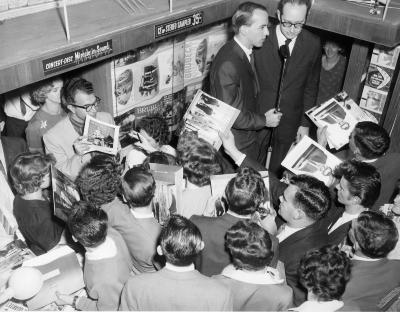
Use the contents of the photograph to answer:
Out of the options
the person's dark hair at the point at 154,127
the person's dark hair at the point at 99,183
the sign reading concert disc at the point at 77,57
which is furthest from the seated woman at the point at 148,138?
the sign reading concert disc at the point at 77,57

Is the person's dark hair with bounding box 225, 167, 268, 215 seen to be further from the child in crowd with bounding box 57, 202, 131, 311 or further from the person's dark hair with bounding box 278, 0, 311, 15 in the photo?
the person's dark hair with bounding box 278, 0, 311, 15

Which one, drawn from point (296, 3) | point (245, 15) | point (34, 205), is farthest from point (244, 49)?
point (34, 205)

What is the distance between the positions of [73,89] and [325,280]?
2269mm

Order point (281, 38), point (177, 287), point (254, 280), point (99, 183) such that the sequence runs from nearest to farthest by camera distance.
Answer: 1. point (177, 287)
2. point (254, 280)
3. point (99, 183)
4. point (281, 38)

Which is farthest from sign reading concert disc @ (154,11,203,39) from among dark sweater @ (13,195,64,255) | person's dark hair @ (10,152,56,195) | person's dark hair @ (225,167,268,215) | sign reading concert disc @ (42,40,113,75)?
dark sweater @ (13,195,64,255)

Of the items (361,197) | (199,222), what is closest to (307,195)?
(361,197)

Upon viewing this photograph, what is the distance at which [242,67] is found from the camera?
11.7 ft

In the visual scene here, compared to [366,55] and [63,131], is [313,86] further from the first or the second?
[63,131]

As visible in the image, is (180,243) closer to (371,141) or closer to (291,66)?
(371,141)

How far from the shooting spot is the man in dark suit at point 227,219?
2469 millimetres

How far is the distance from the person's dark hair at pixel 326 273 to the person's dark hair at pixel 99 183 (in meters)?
1.24

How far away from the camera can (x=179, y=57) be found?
4633 millimetres

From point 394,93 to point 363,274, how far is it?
2.10 metres

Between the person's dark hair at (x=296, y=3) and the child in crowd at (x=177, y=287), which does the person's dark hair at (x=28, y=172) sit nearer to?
the child in crowd at (x=177, y=287)
